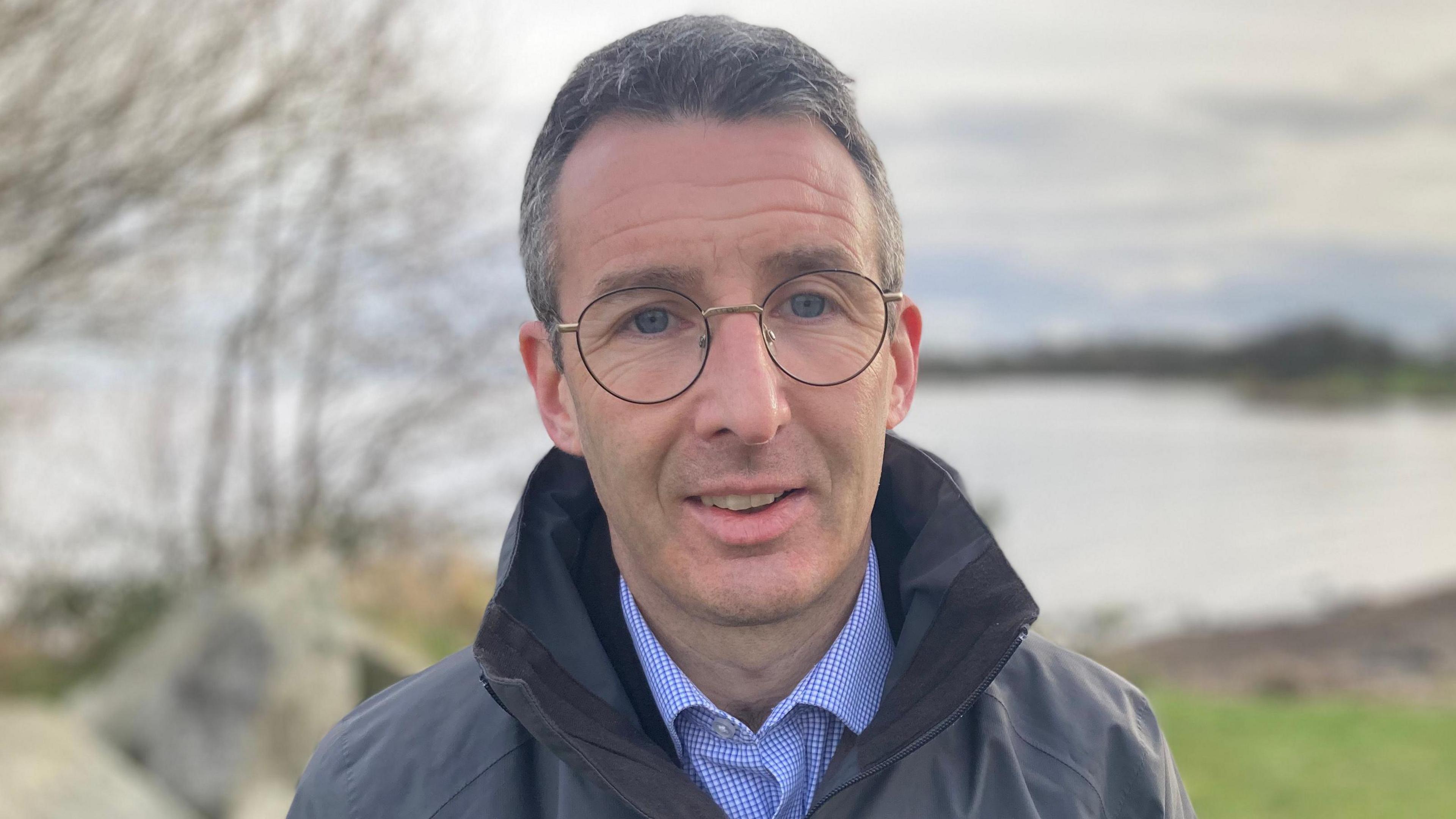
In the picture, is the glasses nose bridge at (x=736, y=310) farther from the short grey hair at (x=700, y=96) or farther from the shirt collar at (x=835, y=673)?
the shirt collar at (x=835, y=673)

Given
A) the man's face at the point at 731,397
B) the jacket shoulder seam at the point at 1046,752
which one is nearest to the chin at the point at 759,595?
the man's face at the point at 731,397

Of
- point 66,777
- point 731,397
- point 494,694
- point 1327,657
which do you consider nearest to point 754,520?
point 731,397

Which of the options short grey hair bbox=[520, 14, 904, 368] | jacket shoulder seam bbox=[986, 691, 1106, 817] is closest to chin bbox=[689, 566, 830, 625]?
jacket shoulder seam bbox=[986, 691, 1106, 817]

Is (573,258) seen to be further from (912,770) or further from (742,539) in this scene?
(912,770)

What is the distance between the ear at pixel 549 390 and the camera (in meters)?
Answer: 2.12

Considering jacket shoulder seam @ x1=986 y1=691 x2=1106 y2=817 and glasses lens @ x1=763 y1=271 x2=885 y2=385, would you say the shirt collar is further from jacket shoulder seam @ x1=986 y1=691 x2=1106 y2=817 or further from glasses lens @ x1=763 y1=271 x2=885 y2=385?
glasses lens @ x1=763 y1=271 x2=885 y2=385

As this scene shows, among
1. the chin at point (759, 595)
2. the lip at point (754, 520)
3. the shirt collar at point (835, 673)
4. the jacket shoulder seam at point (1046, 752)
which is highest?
the lip at point (754, 520)

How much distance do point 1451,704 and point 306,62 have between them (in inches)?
438

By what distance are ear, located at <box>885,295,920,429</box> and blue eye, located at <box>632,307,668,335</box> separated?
45cm

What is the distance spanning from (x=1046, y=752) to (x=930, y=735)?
26 cm

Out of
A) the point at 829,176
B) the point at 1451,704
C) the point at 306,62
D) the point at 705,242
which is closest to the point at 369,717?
the point at 705,242

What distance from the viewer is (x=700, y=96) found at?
1.92 meters

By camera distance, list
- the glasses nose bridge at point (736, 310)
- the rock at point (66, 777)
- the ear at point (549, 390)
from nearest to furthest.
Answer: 1. the glasses nose bridge at point (736, 310)
2. the ear at point (549, 390)
3. the rock at point (66, 777)

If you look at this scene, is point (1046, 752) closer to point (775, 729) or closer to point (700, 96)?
point (775, 729)
